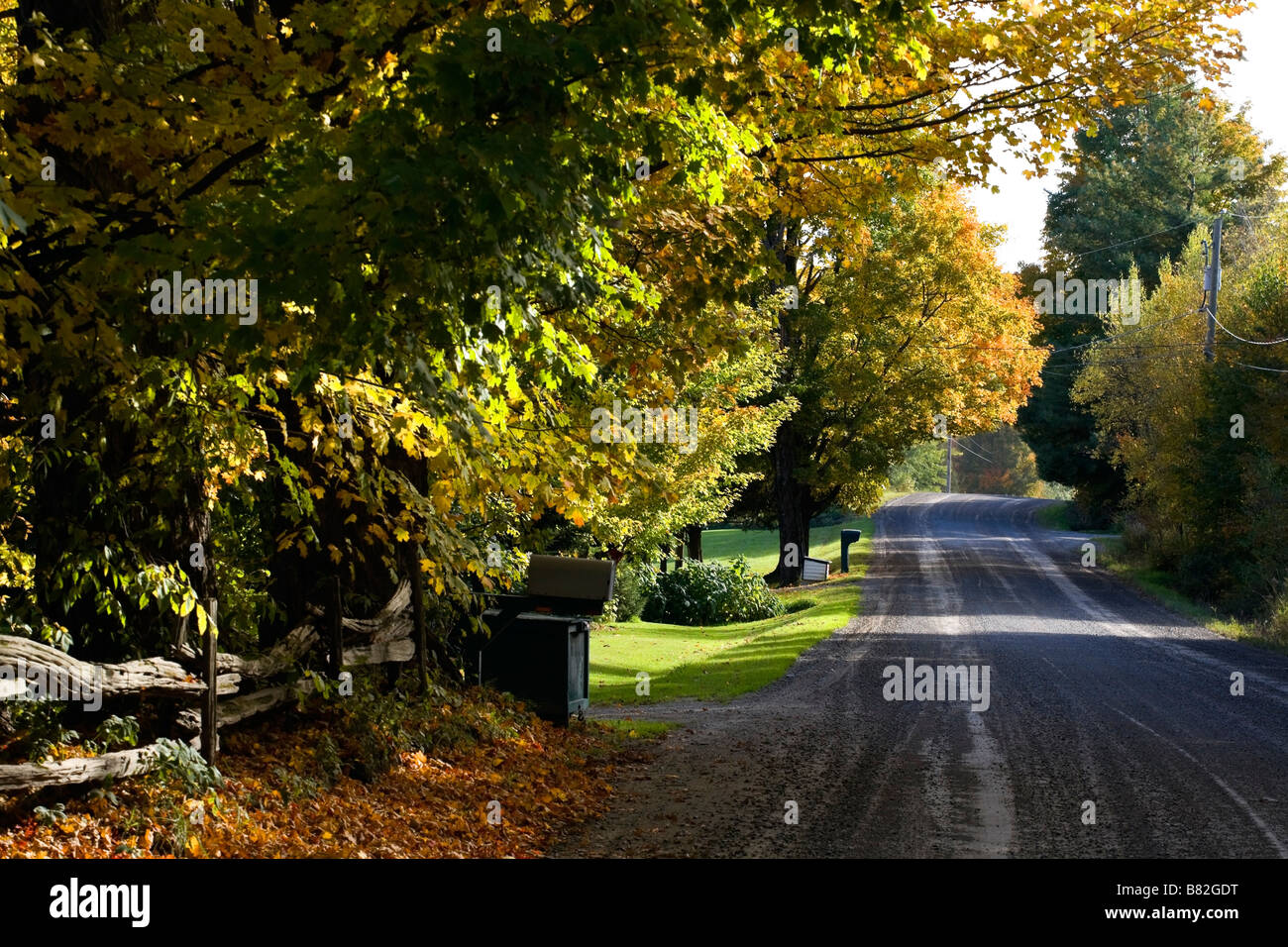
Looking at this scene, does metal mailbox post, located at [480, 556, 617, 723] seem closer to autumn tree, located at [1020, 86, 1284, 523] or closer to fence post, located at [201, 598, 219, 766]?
fence post, located at [201, 598, 219, 766]

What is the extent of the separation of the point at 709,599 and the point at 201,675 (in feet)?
84.9

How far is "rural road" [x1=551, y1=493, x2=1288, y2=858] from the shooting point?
8.91m

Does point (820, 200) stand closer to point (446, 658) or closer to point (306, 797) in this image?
point (446, 658)

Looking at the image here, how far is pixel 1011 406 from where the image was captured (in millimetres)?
41094

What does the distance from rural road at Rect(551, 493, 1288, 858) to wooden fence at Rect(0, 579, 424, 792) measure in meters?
2.53

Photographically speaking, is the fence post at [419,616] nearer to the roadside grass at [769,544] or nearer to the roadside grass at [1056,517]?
the roadside grass at [769,544]

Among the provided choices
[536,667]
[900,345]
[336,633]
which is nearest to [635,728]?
[536,667]

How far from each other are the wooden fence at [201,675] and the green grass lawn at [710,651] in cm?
648

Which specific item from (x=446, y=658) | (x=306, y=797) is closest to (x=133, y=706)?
(x=306, y=797)

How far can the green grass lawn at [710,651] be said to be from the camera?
61.5 feet

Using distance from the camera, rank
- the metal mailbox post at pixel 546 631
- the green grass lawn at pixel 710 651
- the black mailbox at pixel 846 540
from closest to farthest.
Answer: the metal mailbox post at pixel 546 631 → the green grass lawn at pixel 710 651 → the black mailbox at pixel 846 540

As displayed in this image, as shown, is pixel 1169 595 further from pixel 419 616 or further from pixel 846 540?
pixel 419 616

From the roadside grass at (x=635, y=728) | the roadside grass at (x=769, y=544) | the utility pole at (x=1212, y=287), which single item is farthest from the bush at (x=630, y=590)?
the utility pole at (x=1212, y=287)

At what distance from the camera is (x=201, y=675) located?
8375mm
